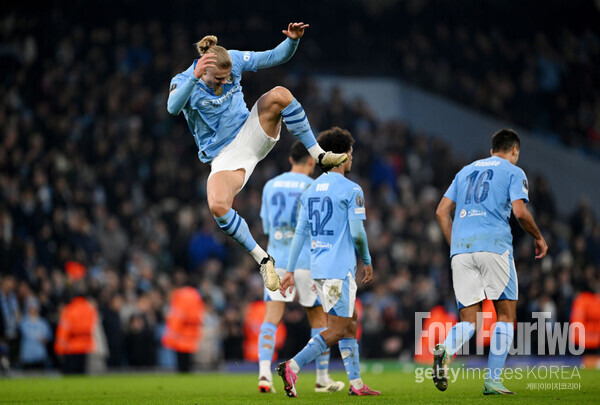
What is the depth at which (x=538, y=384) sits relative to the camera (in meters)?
9.88

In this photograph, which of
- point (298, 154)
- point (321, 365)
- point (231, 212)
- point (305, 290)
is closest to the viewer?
point (231, 212)

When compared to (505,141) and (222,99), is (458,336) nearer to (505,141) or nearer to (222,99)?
(505,141)

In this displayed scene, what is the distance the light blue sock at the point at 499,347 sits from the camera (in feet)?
27.1

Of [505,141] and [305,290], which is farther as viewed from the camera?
[305,290]

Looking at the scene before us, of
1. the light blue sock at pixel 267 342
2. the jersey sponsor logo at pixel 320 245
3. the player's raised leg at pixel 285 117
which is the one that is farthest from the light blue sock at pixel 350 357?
the player's raised leg at pixel 285 117

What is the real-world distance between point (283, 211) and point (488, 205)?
9.02 ft

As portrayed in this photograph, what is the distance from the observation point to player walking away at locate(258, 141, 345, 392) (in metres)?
10.0

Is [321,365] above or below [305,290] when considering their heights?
below

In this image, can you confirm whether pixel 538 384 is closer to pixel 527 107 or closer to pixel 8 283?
pixel 8 283

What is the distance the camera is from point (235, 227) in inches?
320

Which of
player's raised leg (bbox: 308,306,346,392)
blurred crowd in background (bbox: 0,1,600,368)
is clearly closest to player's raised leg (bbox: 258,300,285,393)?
player's raised leg (bbox: 308,306,346,392)

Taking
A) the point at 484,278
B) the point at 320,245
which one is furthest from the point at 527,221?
the point at 320,245

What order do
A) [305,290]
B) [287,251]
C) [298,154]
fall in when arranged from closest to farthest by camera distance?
[305,290], [287,251], [298,154]

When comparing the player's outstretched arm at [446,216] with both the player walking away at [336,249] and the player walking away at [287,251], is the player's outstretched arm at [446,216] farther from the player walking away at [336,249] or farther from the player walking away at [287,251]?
the player walking away at [287,251]
